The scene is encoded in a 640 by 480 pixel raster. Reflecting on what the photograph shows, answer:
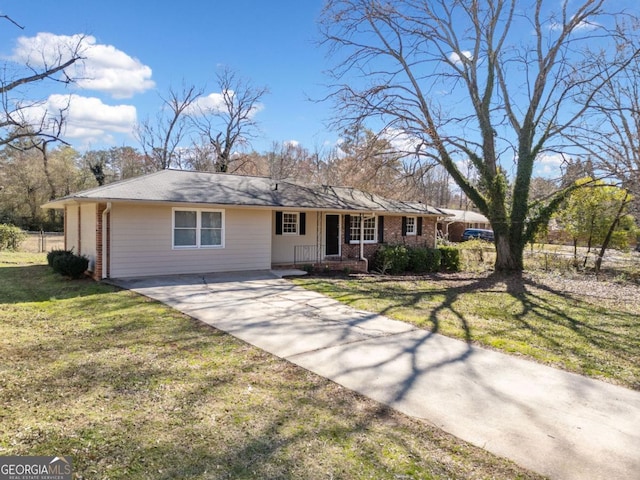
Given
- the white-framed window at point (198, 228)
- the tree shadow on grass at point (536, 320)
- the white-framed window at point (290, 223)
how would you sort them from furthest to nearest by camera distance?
1. the white-framed window at point (290, 223)
2. the white-framed window at point (198, 228)
3. the tree shadow on grass at point (536, 320)

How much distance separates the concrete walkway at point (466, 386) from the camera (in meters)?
3.41

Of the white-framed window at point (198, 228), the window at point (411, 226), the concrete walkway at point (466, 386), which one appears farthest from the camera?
the window at point (411, 226)

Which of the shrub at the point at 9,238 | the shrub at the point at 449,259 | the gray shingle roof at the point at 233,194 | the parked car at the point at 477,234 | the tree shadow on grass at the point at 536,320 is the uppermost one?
the gray shingle roof at the point at 233,194

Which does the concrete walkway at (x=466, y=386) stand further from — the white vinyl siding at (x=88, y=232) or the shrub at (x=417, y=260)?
the shrub at (x=417, y=260)

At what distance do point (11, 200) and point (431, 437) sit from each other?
3942 centimetres

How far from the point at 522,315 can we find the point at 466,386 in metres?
5.19

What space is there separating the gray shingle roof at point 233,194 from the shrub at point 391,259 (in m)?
1.69

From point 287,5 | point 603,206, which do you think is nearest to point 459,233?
point 603,206

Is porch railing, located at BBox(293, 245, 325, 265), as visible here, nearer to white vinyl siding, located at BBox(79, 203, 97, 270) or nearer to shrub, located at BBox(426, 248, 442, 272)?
shrub, located at BBox(426, 248, 442, 272)

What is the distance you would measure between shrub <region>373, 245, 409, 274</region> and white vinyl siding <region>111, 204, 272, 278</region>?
498cm

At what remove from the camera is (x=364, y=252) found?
57.2ft

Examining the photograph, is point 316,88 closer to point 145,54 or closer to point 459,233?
point 145,54

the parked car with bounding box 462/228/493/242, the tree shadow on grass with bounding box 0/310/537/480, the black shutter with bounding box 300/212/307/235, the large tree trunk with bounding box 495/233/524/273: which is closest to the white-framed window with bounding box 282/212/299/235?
the black shutter with bounding box 300/212/307/235

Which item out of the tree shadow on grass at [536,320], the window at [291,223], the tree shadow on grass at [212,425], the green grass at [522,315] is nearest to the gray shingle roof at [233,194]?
the window at [291,223]
